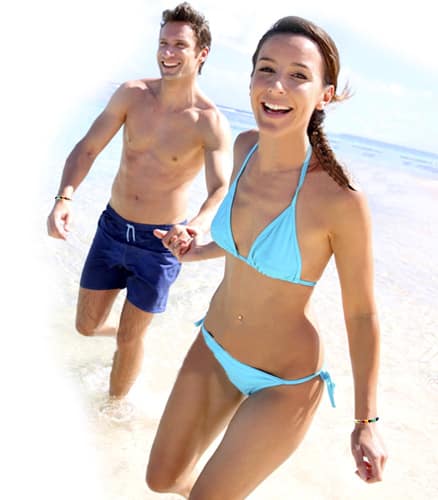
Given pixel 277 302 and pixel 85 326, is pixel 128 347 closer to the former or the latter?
pixel 85 326

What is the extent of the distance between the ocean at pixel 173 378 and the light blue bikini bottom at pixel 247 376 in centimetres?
77

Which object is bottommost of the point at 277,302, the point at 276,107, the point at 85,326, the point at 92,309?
the point at 85,326

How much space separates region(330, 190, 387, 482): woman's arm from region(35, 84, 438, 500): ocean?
13.3 inches

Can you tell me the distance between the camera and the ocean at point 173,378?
3736mm

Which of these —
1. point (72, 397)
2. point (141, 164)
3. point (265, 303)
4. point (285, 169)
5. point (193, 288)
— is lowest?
point (193, 288)

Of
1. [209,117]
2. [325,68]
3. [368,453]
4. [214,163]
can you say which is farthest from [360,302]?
[209,117]

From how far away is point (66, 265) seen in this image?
21.2 ft

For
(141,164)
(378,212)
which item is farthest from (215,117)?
(378,212)

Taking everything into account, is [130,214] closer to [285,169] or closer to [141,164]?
[141,164]

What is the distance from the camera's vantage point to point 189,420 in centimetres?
254

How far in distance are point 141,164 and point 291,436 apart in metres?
2.17

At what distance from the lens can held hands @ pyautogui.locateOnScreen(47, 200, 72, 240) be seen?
345 cm

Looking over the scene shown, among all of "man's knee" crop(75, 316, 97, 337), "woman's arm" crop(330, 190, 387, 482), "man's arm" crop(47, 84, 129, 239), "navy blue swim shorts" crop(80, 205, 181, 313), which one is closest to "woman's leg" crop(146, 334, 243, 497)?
"woman's arm" crop(330, 190, 387, 482)

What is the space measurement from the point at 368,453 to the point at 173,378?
2.79 m
